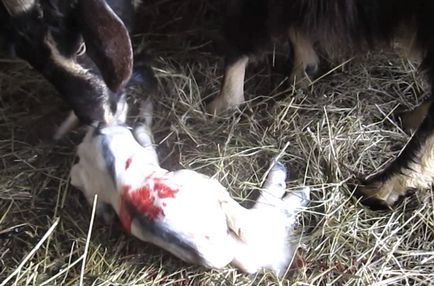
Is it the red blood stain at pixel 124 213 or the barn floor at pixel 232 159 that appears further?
the barn floor at pixel 232 159

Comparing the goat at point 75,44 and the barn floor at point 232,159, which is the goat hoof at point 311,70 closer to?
the barn floor at point 232,159

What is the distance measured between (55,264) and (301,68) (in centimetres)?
101

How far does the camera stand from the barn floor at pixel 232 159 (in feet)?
6.39

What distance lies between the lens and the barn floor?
1.95m

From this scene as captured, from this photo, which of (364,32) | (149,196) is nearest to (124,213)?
(149,196)

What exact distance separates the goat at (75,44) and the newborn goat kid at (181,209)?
0.13 meters

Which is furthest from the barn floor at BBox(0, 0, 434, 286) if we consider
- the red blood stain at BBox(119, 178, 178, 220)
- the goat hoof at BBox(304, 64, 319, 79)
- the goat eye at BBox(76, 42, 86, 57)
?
the goat eye at BBox(76, 42, 86, 57)

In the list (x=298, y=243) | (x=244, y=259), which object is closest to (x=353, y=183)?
(x=298, y=243)

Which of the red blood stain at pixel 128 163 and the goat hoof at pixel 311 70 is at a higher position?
the red blood stain at pixel 128 163

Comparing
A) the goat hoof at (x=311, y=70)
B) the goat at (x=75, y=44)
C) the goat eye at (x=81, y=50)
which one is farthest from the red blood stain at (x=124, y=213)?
the goat hoof at (x=311, y=70)

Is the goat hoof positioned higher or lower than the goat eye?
lower

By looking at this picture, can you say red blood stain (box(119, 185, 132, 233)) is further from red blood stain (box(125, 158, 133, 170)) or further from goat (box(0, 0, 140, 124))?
goat (box(0, 0, 140, 124))

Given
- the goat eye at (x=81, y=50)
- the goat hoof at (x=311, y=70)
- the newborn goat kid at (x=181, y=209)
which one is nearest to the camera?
the newborn goat kid at (x=181, y=209)

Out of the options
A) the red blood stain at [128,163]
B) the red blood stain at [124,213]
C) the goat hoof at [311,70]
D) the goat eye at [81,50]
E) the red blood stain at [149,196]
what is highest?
the goat eye at [81,50]
